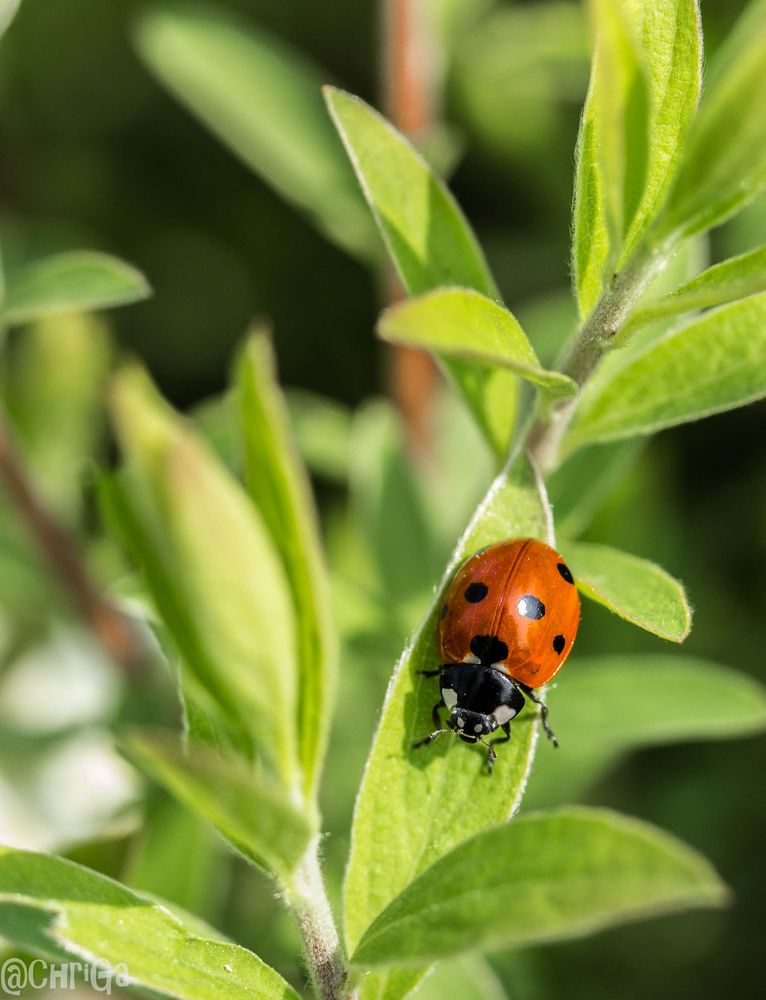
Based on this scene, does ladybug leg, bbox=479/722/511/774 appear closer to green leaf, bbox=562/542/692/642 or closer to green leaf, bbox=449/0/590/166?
green leaf, bbox=562/542/692/642

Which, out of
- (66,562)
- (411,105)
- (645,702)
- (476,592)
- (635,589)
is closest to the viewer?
(635,589)

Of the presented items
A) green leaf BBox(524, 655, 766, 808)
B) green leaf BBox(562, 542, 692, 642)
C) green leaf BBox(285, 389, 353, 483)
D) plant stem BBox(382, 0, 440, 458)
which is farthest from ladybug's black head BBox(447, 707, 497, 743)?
plant stem BBox(382, 0, 440, 458)

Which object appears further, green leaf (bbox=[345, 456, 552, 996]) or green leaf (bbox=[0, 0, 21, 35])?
green leaf (bbox=[0, 0, 21, 35])

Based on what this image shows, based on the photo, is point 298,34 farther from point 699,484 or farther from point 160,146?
point 699,484

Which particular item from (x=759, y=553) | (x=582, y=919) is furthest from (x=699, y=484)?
(x=582, y=919)

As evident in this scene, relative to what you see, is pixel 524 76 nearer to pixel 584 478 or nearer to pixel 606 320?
pixel 584 478

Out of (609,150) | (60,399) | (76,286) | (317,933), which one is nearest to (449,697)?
(317,933)

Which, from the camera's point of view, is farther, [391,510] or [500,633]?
[391,510]
